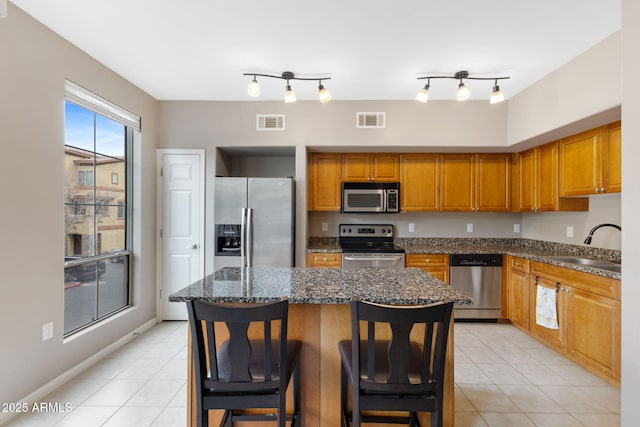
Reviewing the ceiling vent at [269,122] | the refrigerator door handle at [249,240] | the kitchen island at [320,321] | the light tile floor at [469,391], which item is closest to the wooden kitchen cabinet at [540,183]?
the light tile floor at [469,391]

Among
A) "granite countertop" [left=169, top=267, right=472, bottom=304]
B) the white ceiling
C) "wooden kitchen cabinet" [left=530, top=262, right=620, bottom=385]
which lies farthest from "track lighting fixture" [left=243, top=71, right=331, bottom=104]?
"wooden kitchen cabinet" [left=530, top=262, right=620, bottom=385]

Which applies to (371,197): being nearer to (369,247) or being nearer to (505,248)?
(369,247)

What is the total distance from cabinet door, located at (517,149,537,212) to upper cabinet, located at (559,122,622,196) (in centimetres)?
42

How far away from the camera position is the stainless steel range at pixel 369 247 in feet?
12.2

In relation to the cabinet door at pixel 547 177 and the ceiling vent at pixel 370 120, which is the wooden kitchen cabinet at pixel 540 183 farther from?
the ceiling vent at pixel 370 120

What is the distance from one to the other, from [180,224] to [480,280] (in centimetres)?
364

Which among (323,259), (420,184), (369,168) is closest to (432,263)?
Result: (420,184)

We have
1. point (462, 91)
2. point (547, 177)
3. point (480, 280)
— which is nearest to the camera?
point (462, 91)

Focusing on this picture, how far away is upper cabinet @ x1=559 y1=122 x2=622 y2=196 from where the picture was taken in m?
2.68

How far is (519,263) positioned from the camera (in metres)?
3.50

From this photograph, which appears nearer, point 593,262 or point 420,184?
point 593,262

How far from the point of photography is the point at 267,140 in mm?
3801

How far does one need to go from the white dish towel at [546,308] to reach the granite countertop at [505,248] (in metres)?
0.29

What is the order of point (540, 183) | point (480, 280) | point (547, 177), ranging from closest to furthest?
point (547, 177), point (540, 183), point (480, 280)
